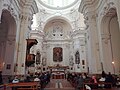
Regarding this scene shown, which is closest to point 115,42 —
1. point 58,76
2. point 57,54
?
point 58,76

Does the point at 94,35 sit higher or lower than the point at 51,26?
lower

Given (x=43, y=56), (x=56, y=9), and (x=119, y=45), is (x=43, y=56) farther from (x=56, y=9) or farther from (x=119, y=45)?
(x=119, y=45)

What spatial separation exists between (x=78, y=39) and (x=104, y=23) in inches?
454

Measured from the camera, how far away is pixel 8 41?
1064cm

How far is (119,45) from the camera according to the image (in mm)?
10930

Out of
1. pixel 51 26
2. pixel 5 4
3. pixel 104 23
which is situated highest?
pixel 51 26

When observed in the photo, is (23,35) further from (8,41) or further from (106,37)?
(106,37)

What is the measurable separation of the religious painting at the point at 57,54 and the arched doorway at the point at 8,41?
14.5 meters

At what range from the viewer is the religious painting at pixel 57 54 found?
83.8 ft

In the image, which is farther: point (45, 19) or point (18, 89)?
point (45, 19)

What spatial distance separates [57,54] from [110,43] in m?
15.4

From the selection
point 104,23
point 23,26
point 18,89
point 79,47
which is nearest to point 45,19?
Answer: point 79,47

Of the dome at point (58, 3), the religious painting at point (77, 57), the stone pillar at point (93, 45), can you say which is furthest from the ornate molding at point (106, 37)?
the dome at point (58, 3)

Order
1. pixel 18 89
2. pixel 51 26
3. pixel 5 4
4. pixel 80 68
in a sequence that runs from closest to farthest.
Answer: pixel 18 89 → pixel 5 4 → pixel 80 68 → pixel 51 26
